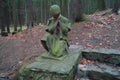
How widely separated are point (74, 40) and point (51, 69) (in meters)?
3.90

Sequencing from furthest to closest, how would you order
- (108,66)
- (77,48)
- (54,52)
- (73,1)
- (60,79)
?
1. (73,1)
2. (77,48)
3. (108,66)
4. (54,52)
5. (60,79)

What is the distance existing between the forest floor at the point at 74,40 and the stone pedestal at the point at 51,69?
88.2 inches

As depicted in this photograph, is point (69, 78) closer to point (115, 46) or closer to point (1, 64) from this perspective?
point (115, 46)

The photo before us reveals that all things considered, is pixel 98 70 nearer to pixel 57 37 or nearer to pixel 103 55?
pixel 103 55

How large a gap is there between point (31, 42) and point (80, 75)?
15.8ft

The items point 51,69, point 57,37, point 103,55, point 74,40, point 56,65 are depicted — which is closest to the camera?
point 51,69

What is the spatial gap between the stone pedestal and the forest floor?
7.35 ft

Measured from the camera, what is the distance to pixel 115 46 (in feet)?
28.0

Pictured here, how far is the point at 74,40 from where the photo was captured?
30.8ft

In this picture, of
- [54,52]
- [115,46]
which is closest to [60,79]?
[54,52]


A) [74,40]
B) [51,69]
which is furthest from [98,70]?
[74,40]

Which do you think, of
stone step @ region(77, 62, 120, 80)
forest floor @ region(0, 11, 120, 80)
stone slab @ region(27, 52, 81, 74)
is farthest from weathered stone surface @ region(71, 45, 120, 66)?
forest floor @ region(0, 11, 120, 80)

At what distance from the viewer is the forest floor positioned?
29.0ft

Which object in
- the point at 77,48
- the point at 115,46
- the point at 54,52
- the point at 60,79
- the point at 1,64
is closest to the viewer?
the point at 60,79
